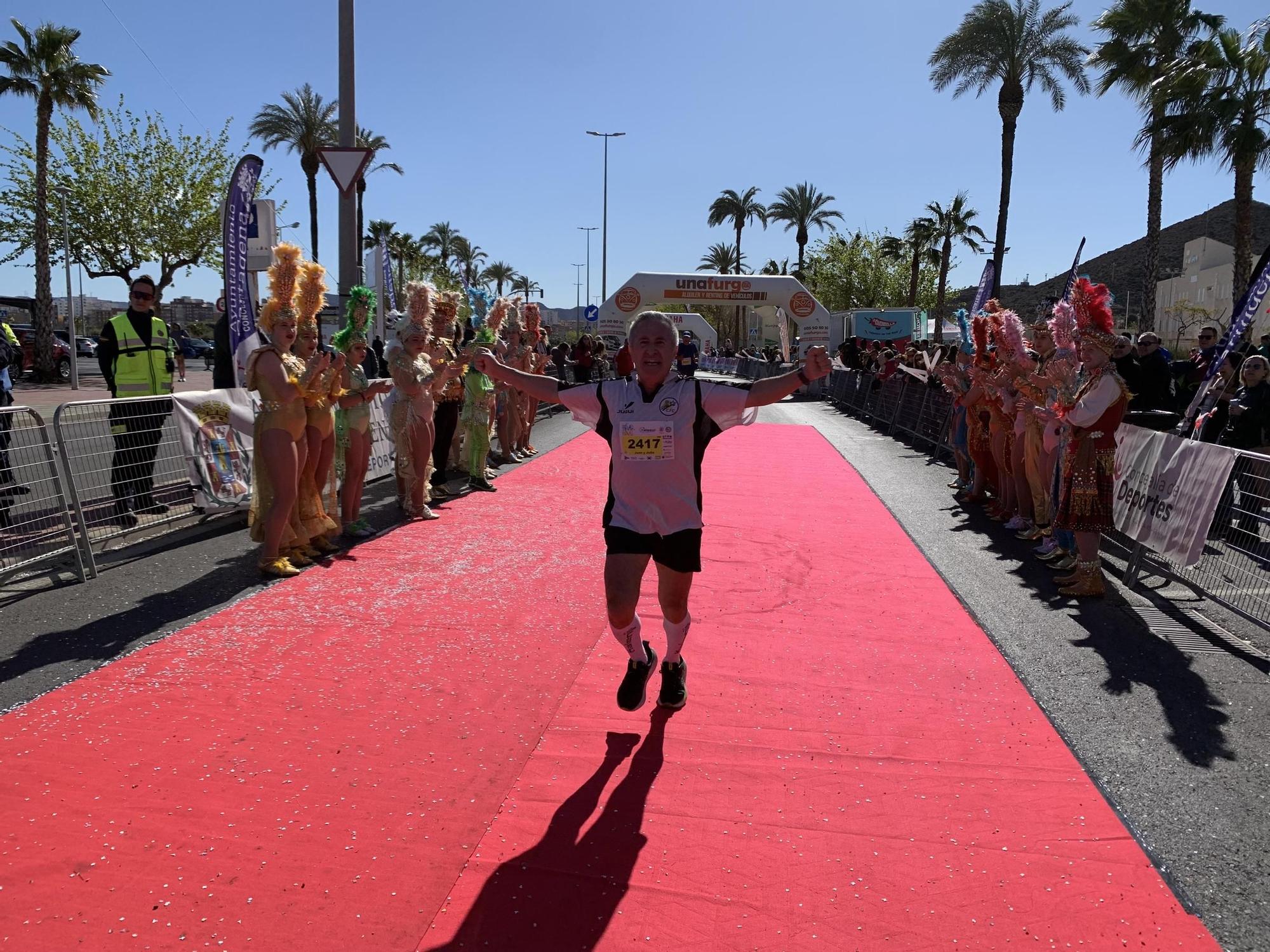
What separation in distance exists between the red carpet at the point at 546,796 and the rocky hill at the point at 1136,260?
51715 mm

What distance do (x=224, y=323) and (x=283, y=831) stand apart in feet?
24.7

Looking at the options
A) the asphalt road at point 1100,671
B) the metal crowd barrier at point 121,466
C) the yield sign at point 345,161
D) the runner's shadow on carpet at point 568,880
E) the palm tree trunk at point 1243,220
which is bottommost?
the runner's shadow on carpet at point 568,880

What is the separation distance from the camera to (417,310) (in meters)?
8.55

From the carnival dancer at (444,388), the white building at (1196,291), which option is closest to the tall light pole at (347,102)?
the carnival dancer at (444,388)

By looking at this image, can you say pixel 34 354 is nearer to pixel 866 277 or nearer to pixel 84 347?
pixel 84 347

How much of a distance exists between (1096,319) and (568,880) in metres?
5.30

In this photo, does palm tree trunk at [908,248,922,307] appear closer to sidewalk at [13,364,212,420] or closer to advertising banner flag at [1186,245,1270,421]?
sidewalk at [13,364,212,420]

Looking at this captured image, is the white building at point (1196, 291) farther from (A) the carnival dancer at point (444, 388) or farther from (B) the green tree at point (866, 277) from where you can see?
(A) the carnival dancer at point (444, 388)

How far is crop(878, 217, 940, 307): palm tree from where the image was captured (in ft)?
183

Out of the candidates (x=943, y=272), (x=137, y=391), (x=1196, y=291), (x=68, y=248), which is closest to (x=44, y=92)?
(x=68, y=248)

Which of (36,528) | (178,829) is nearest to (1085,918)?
(178,829)

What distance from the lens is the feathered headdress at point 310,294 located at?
22.2 feet

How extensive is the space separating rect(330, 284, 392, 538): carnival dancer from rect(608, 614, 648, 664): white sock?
418 centimetres

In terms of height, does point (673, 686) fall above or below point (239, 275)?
below
